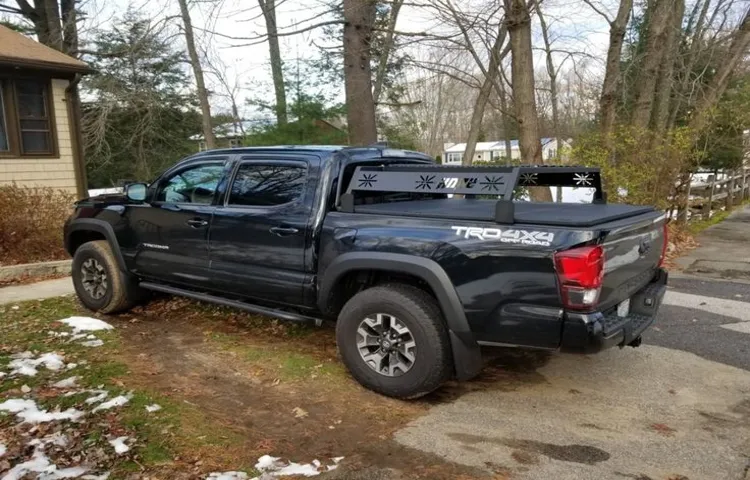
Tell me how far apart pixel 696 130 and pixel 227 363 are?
9.95m

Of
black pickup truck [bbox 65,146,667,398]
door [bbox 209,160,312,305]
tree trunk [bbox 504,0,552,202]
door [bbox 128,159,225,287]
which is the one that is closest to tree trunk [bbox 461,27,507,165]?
tree trunk [bbox 504,0,552,202]

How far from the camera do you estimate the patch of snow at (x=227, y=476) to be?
281 centimetres

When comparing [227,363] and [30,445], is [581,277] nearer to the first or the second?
[227,363]

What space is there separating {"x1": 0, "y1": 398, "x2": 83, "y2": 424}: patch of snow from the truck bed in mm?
2270

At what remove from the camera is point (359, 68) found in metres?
10.2

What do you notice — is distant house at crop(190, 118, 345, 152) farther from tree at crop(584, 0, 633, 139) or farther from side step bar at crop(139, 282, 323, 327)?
side step bar at crop(139, 282, 323, 327)

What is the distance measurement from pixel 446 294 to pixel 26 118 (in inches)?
472

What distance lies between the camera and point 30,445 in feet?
10.1

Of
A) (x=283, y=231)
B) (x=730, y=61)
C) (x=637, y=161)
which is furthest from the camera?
(x=730, y=61)

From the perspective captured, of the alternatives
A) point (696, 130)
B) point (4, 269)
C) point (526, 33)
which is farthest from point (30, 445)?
point (696, 130)

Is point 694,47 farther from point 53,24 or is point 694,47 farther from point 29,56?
point 53,24

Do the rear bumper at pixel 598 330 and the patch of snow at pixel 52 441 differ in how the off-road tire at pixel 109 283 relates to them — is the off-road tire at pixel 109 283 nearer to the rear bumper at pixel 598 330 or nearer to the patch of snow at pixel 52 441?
the patch of snow at pixel 52 441

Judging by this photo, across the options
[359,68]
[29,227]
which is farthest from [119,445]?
[359,68]

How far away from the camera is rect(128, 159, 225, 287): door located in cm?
488
